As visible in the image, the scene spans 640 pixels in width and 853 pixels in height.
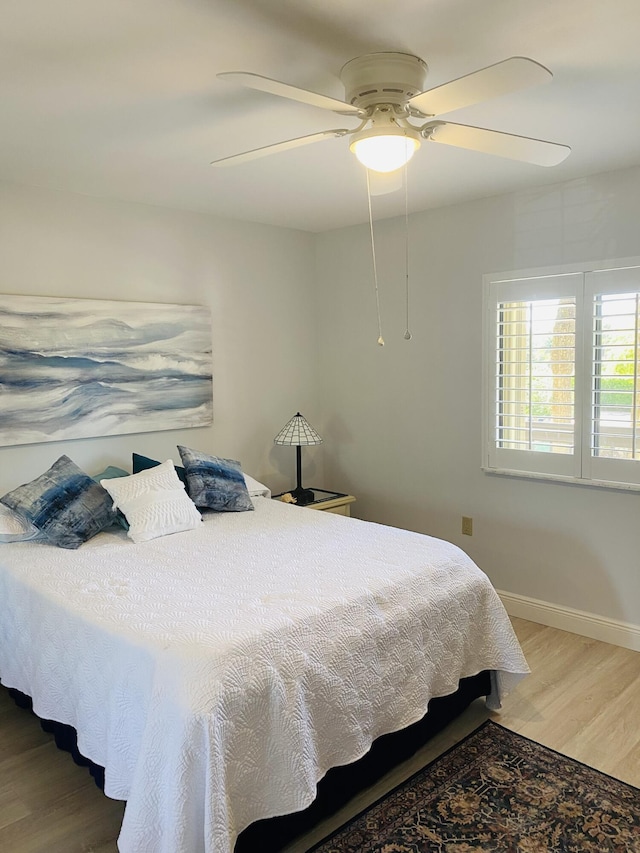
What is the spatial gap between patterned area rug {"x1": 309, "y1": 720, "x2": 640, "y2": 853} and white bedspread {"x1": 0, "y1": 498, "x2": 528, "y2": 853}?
0.26m

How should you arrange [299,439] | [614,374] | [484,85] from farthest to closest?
1. [299,439]
2. [614,374]
3. [484,85]

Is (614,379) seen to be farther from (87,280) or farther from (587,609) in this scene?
(87,280)

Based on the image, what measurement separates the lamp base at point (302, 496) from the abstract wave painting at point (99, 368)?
74 centimetres

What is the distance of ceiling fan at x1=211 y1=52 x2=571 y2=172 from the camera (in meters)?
1.79

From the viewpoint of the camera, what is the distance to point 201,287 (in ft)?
13.2

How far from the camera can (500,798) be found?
2252mm

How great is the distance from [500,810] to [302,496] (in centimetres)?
233

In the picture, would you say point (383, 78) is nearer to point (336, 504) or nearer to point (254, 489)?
point (254, 489)

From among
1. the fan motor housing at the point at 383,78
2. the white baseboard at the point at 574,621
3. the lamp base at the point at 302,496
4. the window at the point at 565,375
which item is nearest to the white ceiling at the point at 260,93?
the fan motor housing at the point at 383,78

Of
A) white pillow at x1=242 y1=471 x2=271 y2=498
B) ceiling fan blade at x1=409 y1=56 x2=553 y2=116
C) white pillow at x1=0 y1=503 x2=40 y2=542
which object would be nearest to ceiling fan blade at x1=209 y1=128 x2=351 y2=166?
ceiling fan blade at x1=409 y1=56 x2=553 y2=116

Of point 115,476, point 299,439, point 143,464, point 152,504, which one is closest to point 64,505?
point 152,504

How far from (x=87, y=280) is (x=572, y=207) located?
8.56 feet

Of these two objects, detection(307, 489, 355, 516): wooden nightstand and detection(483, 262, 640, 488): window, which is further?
detection(307, 489, 355, 516): wooden nightstand

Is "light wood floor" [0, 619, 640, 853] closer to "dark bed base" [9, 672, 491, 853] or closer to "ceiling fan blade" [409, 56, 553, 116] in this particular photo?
"dark bed base" [9, 672, 491, 853]
